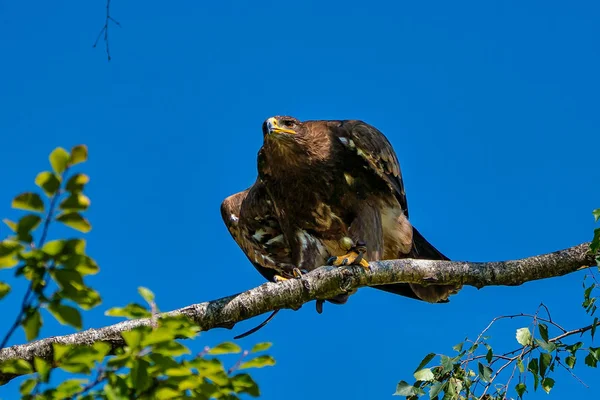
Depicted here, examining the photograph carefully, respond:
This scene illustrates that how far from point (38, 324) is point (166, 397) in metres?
0.34

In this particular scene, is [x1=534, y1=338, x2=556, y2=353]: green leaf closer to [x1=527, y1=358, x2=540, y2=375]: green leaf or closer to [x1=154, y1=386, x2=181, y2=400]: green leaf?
[x1=527, y1=358, x2=540, y2=375]: green leaf

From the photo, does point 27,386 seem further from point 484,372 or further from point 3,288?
point 484,372

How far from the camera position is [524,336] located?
400 centimetres

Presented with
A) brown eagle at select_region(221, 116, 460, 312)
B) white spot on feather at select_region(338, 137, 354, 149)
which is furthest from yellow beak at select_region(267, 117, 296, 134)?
white spot on feather at select_region(338, 137, 354, 149)

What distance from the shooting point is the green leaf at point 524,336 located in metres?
3.98

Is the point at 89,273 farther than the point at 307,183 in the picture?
No

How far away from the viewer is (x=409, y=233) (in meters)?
5.94

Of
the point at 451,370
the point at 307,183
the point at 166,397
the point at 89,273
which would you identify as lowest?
the point at 166,397

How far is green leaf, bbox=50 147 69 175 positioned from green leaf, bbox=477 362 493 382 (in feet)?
9.48

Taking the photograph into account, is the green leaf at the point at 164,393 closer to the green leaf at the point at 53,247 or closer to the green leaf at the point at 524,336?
the green leaf at the point at 53,247

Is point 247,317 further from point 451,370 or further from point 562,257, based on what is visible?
point 562,257

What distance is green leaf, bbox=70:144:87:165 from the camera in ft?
5.25

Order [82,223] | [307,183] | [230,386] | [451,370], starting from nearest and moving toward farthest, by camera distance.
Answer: [82,223] → [230,386] → [451,370] → [307,183]

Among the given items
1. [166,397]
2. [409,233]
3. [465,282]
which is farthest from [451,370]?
[166,397]
